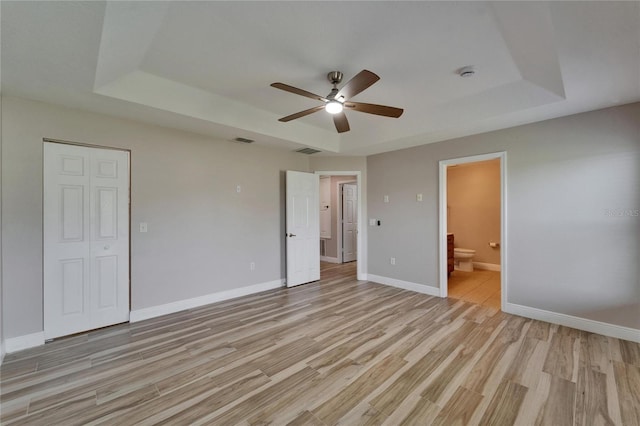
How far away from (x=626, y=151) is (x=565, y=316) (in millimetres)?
1909

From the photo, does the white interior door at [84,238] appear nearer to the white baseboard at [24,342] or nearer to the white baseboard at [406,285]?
the white baseboard at [24,342]

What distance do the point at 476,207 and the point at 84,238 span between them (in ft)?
23.3

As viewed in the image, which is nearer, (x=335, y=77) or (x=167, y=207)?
(x=335, y=77)

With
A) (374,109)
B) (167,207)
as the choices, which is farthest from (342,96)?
(167,207)

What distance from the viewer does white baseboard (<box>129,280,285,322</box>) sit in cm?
336

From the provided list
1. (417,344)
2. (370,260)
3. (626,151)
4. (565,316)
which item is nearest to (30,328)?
(417,344)

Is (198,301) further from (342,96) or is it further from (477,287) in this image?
(477,287)

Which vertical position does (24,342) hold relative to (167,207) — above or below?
below

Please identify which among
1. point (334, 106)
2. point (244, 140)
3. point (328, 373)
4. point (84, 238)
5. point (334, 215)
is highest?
point (244, 140)

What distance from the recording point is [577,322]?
3.05m

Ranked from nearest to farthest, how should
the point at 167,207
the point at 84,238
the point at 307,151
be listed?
the point at 84,238
the point at 167,207
the point at 307,151

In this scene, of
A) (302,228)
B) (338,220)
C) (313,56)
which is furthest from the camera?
(338,220)

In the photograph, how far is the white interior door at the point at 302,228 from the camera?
15.7ft

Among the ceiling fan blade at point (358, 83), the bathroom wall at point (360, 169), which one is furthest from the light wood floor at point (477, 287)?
the ceiling fan blade at point (358, 83)
